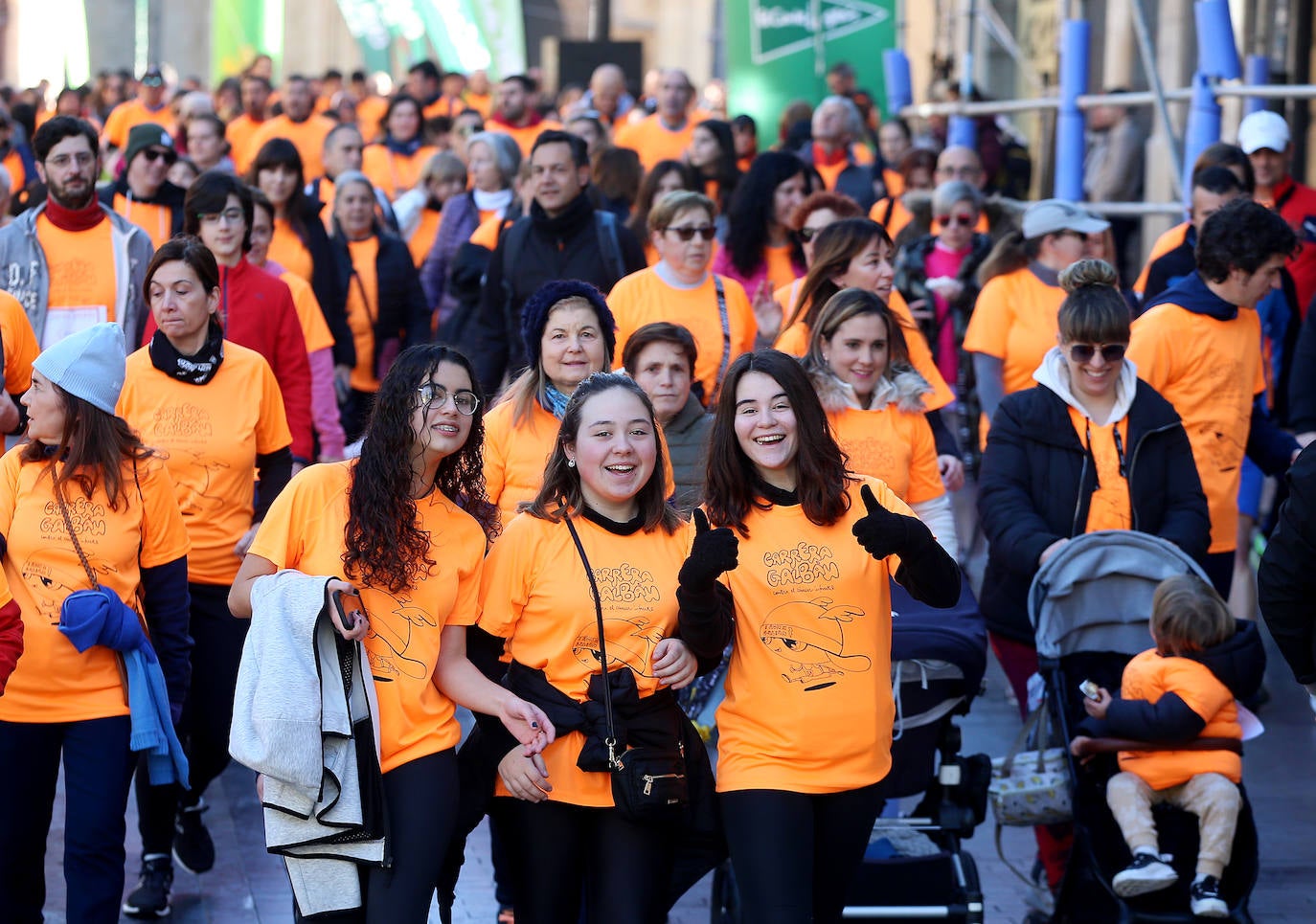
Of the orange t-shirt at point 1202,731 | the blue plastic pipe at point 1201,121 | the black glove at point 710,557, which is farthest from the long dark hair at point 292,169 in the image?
the black glove at point 710,557

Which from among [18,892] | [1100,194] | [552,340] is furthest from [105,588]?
[1100,194]

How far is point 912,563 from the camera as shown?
429cm

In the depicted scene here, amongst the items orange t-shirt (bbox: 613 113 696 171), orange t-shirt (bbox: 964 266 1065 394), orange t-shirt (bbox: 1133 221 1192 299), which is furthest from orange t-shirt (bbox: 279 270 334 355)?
orange t-shirt (bbox: 613 113 696 171)

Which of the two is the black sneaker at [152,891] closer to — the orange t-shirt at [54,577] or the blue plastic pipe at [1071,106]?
the orange t-shirt at [54,577]

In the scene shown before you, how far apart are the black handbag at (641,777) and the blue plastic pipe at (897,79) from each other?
10.8 m

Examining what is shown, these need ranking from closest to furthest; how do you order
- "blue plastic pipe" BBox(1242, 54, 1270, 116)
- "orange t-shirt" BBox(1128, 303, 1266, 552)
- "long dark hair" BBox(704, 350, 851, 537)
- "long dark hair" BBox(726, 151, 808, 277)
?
"long dark hair" BBox(704, 350, 851, 537), "orange t-shirt" BBox(1128, 303, 1266, 552), "long dark hair" BBox(726, 151, 808, 277), "blue plastic pipe" BBox(1242, 54, 1270, 116)

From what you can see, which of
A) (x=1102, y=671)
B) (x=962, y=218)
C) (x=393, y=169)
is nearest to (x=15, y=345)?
(x=1102, y=671)

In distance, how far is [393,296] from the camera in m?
9.36

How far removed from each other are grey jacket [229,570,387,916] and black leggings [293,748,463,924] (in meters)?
0.05

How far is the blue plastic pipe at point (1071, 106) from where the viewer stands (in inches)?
424

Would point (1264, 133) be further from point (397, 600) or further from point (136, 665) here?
point (136, 665)

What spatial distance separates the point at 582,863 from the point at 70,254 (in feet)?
12.2

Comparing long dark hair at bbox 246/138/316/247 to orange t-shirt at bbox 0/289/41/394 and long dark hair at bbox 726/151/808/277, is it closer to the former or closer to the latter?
long dark hair at bbox 726/151/808/277

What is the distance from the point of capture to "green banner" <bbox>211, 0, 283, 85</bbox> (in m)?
25.0
